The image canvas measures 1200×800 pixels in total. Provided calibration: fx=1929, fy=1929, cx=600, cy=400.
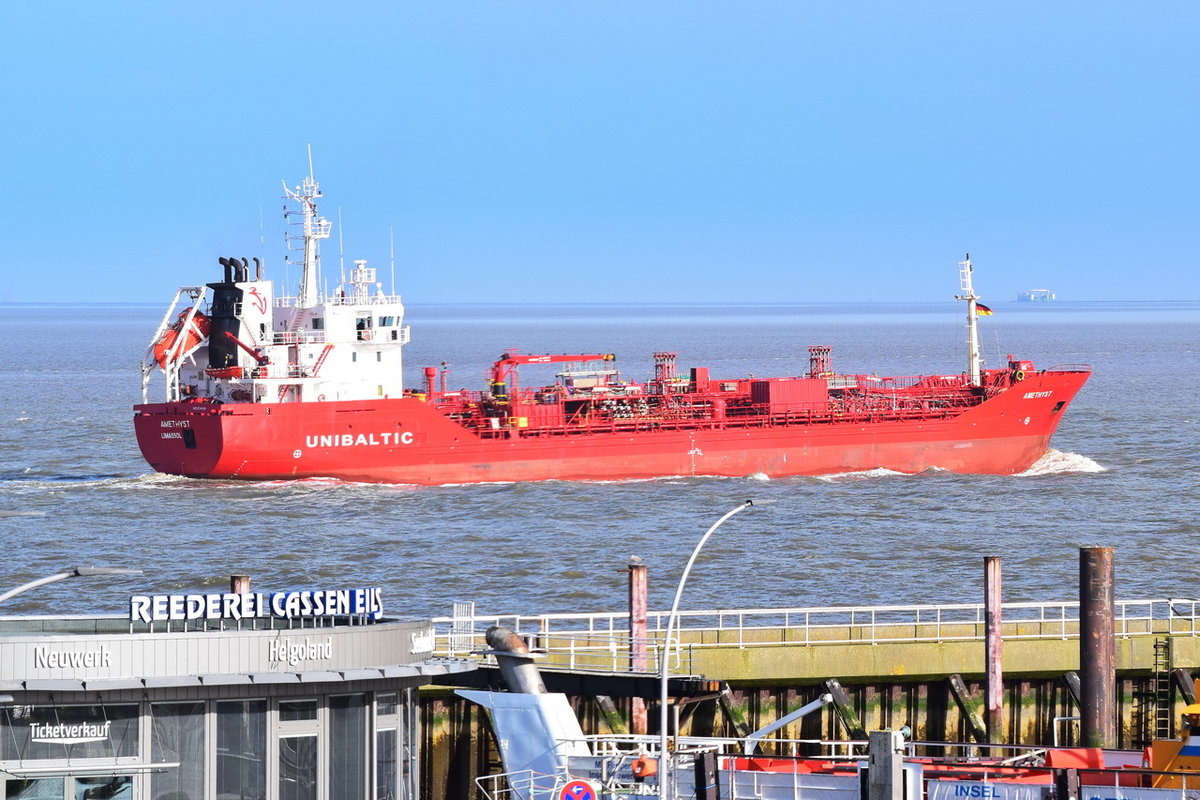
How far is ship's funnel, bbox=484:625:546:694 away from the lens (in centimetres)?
2362

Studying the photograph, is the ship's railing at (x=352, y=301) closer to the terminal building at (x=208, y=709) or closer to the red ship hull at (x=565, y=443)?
the red ship hull at (x=565, y=443)

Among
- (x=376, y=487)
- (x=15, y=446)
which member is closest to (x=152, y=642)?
(x=376, y=487)

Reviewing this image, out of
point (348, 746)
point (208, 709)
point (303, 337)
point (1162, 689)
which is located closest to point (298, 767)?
point (348, 746)

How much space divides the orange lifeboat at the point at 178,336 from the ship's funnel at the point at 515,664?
46523 mm

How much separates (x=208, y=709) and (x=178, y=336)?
167ft

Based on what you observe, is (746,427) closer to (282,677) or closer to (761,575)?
(761,575)

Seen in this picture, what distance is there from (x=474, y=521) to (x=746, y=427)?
15238 millimetres

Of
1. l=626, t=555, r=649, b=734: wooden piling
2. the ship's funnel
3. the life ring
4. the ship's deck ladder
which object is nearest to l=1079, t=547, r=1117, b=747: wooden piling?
the ship's deck ladder

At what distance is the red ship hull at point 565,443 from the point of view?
65.5 m

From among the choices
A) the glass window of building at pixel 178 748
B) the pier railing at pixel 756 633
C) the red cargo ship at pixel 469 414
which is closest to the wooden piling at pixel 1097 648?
the pier railing at pixel 756 633

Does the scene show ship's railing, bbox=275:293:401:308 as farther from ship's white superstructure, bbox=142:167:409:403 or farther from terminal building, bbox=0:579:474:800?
terminal building, bbox=0:579:474:800

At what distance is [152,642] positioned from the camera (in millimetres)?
18797

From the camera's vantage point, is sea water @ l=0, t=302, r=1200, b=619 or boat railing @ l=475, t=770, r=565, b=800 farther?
sea water @ l=0, t=302, r=1200, b=619

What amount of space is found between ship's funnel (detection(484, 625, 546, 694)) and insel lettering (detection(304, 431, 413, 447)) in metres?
43.0
